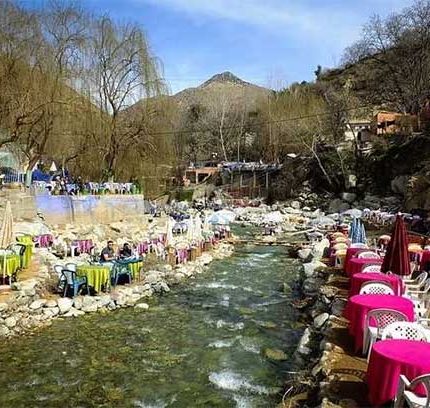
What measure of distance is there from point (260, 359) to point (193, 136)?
6003 centimetres

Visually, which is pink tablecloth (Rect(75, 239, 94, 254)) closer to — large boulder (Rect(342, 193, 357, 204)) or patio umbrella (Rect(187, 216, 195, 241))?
patio umbrella (Rect(187, 216, 195, 241))

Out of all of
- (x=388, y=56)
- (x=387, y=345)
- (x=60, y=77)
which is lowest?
(x=387, y=345)

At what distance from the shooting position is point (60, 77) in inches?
841

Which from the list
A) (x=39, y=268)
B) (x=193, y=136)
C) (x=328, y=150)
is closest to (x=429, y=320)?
(x=39, y=268)

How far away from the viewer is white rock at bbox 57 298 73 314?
477 inches

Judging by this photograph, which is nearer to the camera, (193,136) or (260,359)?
(260,359)

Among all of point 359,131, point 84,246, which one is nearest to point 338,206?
point 359,131

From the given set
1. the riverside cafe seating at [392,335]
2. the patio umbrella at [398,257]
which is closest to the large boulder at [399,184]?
the riverside cafe seating at [392,335]

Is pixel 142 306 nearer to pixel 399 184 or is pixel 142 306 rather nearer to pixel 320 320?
pixel 320 320

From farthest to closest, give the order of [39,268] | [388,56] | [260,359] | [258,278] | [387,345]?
[388,56] → [258,278] → [39,268] → [260,359] → [387,345]

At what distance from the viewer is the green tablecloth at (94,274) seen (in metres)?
13.1

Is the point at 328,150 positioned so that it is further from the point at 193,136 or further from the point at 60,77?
the point at 60,77

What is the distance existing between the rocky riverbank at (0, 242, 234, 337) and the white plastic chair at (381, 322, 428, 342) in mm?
7565

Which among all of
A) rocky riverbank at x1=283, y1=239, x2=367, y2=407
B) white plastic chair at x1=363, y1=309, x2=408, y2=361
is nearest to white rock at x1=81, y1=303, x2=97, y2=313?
rocky riverbank at x1=283, y1=239, x2=367, y2=407
